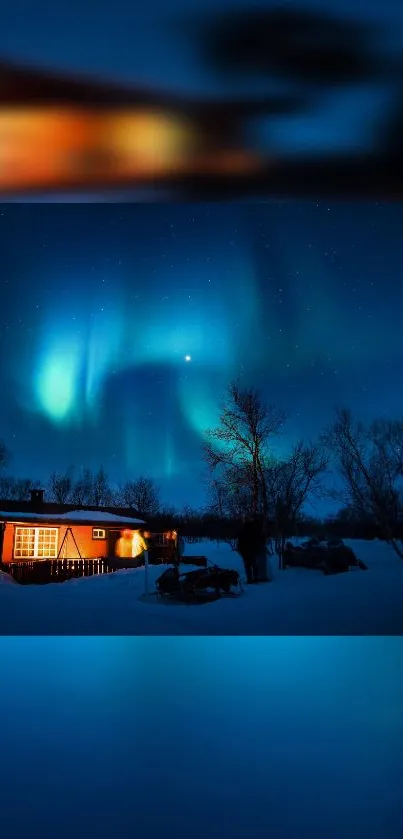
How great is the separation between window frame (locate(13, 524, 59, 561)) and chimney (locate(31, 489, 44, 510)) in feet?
0.68

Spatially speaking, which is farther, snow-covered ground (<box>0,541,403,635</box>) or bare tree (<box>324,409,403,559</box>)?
bare tree (<box>324,409,403,559</box>)

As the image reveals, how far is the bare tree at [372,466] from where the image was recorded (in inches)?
245

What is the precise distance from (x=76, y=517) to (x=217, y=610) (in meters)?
1.54

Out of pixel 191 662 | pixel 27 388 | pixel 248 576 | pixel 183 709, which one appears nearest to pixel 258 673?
pixel 191 662

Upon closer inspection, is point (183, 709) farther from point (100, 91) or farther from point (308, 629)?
point (308, 629)

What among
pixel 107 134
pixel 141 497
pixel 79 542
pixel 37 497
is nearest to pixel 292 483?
pixel 141 497

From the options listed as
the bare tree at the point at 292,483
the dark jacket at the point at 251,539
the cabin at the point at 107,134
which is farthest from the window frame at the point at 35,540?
the cabin at the point at 107,134

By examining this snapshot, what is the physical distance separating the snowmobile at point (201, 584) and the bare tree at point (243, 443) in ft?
2.17

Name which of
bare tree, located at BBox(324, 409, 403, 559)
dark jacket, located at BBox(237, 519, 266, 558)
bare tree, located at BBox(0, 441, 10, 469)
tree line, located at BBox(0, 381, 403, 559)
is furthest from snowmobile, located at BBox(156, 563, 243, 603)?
bare tree, located at BBox(0, 441, 10, 469)

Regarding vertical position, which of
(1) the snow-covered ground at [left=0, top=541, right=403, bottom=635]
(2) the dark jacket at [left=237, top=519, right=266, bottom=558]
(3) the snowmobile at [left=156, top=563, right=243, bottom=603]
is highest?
(2) the dark jacket at [left=237, top=519, right=266, bottom=558]

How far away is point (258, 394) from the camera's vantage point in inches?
250

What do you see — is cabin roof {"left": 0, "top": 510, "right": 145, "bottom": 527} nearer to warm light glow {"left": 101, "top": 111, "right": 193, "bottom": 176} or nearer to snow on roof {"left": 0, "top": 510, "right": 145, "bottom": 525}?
snow on roof {"left": 0, "top": 510, "right": 145, "bottom": 525}

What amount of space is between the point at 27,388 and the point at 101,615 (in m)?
2.18

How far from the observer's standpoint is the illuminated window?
6.03 metres
